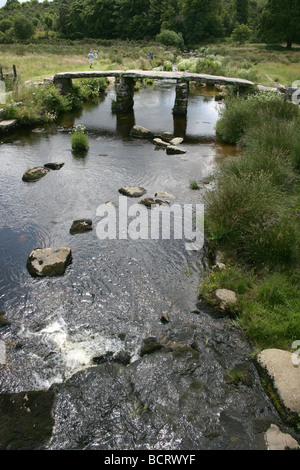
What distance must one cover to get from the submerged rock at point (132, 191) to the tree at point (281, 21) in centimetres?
5475

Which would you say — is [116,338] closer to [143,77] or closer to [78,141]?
[78,141]

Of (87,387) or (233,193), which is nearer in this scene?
(87,387)

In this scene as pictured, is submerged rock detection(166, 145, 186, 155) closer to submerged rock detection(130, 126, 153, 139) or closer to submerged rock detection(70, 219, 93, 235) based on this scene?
submerged rock detection(130, 126, 153, 139)

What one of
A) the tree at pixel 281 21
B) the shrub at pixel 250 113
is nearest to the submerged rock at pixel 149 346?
the shrub at pixel 250 113

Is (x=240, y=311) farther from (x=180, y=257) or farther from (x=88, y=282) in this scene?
(x=88, y=282)

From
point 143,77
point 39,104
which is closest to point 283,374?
point 39,104

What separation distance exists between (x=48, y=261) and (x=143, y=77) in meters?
15.1

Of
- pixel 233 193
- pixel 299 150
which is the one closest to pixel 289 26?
pixel 299 150

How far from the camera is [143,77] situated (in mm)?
18766

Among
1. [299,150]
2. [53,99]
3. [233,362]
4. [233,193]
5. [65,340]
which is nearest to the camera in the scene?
[233,362]

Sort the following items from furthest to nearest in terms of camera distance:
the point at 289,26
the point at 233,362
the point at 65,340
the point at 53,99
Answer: the point at 289,26
the point at 53,99
the point at 65,340
the point at 233,362

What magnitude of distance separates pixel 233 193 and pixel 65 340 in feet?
16.0

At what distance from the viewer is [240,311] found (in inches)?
240

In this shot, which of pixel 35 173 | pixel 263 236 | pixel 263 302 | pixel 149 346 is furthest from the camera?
pixel 35 173
